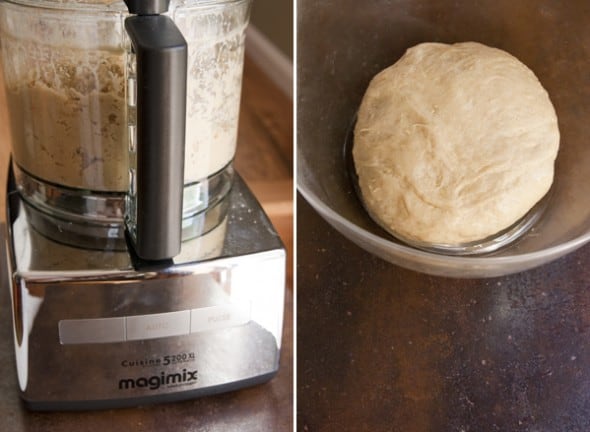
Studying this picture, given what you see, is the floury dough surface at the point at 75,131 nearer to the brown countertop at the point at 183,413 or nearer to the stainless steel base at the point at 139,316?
the stainless steel base at the point at 139,316

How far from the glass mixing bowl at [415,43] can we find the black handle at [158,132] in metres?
0.10

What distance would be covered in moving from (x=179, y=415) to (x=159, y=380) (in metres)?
0.04

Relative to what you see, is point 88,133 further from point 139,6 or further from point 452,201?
point 452,201

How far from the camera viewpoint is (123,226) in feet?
1.97

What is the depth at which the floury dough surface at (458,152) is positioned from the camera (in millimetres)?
519

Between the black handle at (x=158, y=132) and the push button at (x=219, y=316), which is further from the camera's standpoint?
the push button at (x=219, y=316)

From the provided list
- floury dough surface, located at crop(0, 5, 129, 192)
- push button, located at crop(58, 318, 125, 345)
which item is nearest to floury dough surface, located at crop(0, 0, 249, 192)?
floury dough surface, located at crop(0, 5, 129, 192)

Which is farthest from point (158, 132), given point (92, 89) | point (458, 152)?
point (458, 152)

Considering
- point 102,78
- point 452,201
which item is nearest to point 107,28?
point 102,78

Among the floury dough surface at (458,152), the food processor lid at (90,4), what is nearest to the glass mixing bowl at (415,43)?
the floury dough surface at (458,152)

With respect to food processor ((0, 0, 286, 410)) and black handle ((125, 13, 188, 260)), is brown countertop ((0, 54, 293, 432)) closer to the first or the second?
food processor ((0, 0, 286, 410))

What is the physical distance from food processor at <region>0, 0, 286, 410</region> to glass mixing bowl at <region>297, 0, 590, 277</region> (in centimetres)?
7

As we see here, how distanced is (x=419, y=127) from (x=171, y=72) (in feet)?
0.61

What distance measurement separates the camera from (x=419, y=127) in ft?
1.74
